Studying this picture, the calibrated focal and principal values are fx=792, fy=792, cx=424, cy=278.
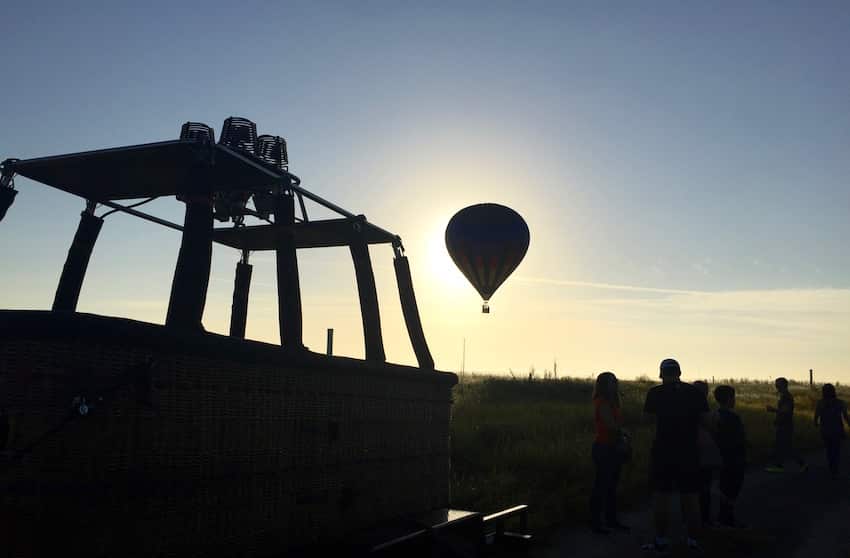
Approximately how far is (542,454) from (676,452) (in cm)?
698

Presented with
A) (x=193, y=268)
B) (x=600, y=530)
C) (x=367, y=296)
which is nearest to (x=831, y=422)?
(x=600, y=530)

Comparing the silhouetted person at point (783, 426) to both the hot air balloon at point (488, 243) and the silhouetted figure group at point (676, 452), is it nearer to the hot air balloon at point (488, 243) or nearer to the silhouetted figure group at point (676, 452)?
the silhouetted figure group at point (676, 452)

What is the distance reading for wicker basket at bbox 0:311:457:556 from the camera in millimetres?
4062

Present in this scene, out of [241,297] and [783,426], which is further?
[783,426]

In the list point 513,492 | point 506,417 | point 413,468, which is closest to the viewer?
point 413,468

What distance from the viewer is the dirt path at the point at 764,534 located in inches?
329

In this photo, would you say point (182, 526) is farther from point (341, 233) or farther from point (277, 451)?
point (341, 233)

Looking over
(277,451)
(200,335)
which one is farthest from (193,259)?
(277,451)

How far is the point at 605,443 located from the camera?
931cm

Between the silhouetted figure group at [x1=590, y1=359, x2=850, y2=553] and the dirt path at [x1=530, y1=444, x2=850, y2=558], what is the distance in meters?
0.28

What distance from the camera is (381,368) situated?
21.8ft

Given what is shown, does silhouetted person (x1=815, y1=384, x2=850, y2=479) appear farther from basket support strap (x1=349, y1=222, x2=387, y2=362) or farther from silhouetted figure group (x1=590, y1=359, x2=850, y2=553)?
basket support strap (x1=349, y1=222, x2=387, y2=362)

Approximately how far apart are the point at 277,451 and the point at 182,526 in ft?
3.03

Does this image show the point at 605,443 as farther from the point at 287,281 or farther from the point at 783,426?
the point at 783,426
